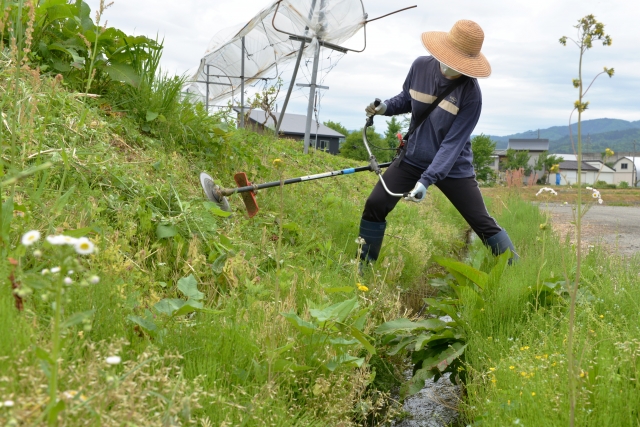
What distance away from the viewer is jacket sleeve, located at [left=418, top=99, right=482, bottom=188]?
4438mm

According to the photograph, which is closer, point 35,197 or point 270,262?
point 35,197

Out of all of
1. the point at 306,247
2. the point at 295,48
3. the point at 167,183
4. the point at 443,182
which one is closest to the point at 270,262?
the point at 306,247

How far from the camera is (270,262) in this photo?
165 inches

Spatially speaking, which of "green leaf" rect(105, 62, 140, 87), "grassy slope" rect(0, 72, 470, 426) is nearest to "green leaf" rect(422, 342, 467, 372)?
"grassy slope" rect(0, 72, 470, 426)

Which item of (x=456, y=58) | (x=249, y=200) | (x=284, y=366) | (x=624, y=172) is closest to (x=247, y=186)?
(x=249, y=200)

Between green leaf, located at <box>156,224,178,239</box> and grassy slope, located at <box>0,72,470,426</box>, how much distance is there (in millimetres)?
45

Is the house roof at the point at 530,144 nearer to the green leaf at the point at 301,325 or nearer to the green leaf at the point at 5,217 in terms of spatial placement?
the green leaf at the point at 301,325

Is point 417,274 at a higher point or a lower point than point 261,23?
lower

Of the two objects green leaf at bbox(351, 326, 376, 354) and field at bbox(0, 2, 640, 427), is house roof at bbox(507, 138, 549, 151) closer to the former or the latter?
field at bbox(0, 2, 640, 427)

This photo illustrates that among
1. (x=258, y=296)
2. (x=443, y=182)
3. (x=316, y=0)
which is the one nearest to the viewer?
(x=258, y=296)

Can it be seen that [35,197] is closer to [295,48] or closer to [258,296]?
[258,296]

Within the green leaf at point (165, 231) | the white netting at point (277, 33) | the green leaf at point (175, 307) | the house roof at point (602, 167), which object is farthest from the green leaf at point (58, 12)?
the white netting at point (277, 33)

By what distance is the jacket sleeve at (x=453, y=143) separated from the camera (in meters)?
4.44

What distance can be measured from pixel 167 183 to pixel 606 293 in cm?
312
